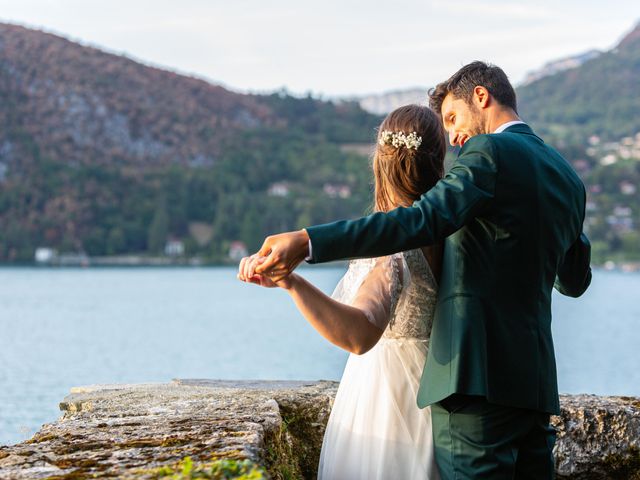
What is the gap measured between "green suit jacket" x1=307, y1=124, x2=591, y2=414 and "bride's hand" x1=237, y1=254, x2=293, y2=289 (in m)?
0.41

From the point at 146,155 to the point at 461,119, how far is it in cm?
13437

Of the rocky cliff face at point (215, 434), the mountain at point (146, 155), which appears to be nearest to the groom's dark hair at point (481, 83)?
the rocky cliff face at point (215, 434)

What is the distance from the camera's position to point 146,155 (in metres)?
134

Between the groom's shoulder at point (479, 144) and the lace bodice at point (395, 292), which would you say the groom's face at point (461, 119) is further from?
the lace bodice at point (395, 292)

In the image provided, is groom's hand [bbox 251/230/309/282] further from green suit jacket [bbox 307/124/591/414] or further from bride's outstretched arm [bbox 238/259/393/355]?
green suit jacket [bbox 307/124/591/414]

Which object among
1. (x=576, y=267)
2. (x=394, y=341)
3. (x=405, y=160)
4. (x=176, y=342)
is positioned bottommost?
(x=176, y=342)

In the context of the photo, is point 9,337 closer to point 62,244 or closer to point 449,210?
point 449,210

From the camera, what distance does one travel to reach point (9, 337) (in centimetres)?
4588

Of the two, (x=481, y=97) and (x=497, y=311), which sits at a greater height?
(x=481, y=97)

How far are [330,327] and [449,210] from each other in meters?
0.45

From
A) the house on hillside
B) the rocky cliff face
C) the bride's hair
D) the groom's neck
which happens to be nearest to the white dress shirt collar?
the groom's neck

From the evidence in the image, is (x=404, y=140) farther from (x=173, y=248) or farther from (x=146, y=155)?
(x=146, y=155)

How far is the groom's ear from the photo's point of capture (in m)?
2.74

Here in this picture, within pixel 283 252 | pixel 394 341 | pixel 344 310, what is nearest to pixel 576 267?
pixel 394 341
